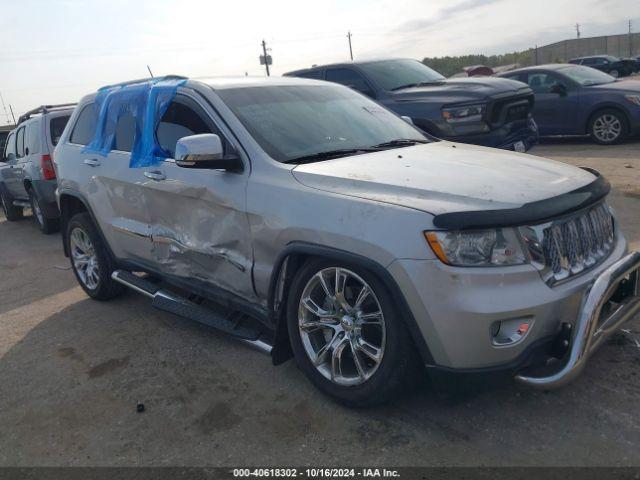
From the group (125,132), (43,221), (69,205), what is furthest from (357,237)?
(43,221)

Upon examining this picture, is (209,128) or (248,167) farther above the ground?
(209,128)

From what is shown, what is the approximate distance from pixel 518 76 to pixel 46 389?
11.1 metres

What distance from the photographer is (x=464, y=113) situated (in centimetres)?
782

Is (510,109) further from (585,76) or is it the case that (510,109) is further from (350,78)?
(585,76)

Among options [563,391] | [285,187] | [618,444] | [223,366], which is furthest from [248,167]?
[618,444]

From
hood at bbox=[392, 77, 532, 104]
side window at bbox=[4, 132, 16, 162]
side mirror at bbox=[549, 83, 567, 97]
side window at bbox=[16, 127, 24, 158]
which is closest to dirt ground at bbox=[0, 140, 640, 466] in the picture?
hood at bbox=[392, 77, 532, 104]

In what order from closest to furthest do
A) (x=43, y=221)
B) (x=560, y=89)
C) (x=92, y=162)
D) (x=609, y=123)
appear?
(x=92, y=162) → (x=43, y=221) → (x=609, y=123) → (x=560, y=89)

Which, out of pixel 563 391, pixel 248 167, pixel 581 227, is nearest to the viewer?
pixel 581 227

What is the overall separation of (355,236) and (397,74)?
22.7 ft

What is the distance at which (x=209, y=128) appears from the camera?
3.94 m

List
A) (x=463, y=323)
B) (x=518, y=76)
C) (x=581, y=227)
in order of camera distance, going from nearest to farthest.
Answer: (x=463, y=323), (x=581, y=227), (x=518, y=76)

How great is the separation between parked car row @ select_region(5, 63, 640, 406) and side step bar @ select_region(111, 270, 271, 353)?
0.02 m

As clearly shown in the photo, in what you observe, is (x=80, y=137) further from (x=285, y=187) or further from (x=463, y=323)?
(x=463, y=323)

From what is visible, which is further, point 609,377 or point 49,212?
point 49,212
